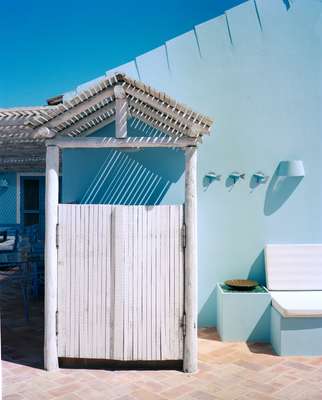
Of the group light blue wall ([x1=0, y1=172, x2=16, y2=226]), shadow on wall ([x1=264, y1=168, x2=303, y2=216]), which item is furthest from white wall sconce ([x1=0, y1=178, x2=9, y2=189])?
shadow on wall ([x1=264, y1=168, x2=303, y2=216])

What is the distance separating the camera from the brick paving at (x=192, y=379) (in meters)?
4.54

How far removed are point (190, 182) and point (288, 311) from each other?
213 cm

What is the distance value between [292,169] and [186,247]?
8.37 feet

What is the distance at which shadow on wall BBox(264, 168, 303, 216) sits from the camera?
684 cm

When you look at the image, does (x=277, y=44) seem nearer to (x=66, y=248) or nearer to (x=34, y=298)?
(x=66, y=248)

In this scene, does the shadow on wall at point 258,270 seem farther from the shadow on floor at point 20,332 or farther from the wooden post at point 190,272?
the shadow on floor at point 20,332

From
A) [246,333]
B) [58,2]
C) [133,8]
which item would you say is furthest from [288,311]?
[58,2]

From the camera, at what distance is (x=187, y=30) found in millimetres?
6855

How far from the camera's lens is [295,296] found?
6.23 m

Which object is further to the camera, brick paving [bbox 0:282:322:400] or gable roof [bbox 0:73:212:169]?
gable roof [bbox 0:73:212:169]

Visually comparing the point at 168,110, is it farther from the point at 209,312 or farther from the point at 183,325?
the point at 209,312

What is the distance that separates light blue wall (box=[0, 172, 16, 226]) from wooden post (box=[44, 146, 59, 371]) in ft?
34.5

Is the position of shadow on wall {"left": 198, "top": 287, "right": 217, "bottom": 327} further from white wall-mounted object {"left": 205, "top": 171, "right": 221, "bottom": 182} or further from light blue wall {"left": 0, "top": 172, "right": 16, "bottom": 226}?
light blue wall {"left": 0, "top": 172, "right": 16, "bottom": 226}

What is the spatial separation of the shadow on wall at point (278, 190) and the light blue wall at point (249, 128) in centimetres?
2
